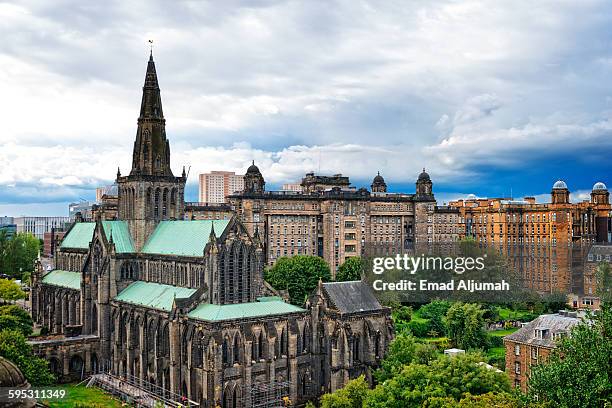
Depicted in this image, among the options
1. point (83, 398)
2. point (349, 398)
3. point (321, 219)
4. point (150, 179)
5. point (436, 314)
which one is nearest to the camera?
point (349, 398)

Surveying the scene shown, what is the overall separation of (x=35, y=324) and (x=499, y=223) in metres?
131

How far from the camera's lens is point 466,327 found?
352 ft

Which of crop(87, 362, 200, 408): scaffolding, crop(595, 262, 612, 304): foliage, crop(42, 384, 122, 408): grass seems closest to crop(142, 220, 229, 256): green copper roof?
crop(87, 362, 200, 408): scaffolding

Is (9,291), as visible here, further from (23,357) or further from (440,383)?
(440,383)

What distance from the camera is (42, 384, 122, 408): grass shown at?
79.8 metres

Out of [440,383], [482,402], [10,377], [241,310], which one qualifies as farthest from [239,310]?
[10,377]

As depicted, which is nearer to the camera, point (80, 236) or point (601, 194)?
point (80, 236)

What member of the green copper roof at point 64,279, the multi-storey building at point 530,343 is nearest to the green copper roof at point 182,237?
the green copper roof at point 64,279

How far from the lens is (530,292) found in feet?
495

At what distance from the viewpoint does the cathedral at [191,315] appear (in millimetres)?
78750

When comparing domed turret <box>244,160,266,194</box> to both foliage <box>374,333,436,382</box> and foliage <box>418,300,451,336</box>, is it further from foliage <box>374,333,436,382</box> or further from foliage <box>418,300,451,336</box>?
foliage <box>374,333,436,382</box>

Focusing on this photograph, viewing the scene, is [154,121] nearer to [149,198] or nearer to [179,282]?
[149,198]

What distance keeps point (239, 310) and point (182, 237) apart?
18.3m

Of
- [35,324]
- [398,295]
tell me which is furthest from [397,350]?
[35,324]
